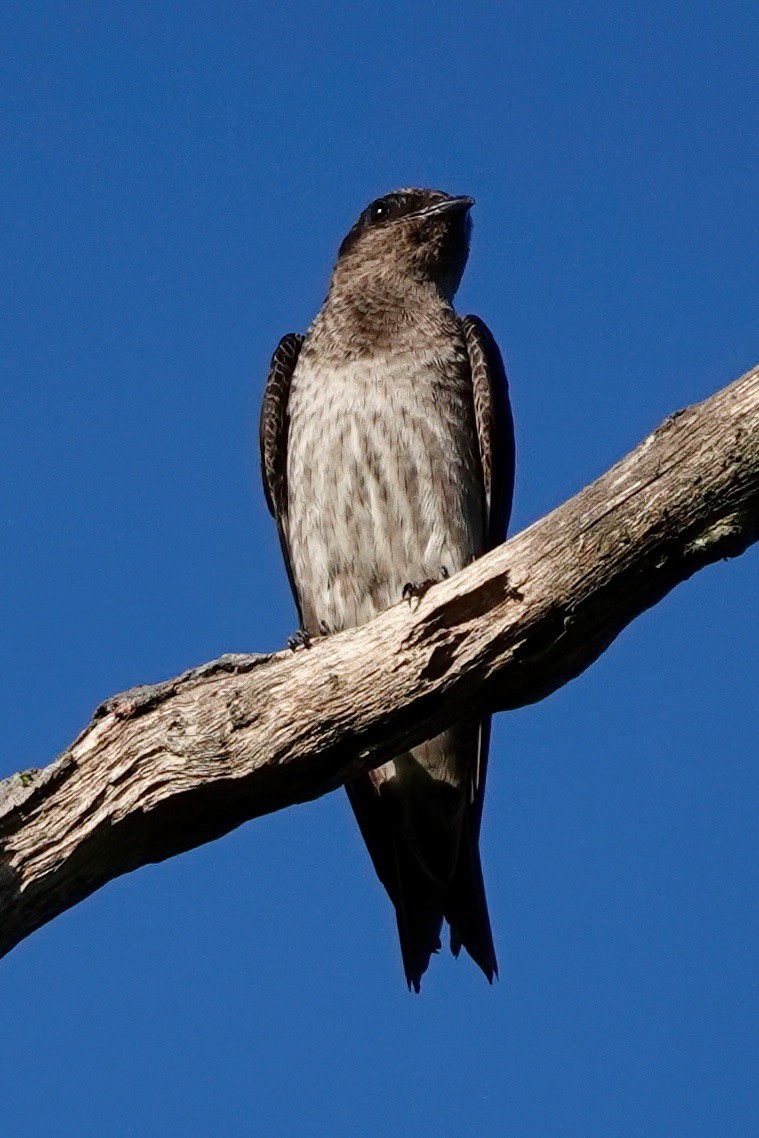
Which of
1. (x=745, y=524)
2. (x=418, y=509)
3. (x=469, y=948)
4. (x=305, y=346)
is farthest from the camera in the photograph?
(x=305, y=346)

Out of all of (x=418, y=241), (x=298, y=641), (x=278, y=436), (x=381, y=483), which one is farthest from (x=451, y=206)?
(x=298, y=641)

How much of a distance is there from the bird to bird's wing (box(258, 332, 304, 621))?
3cm

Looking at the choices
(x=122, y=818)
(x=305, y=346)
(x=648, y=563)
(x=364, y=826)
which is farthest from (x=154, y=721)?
(x=305, y=346)

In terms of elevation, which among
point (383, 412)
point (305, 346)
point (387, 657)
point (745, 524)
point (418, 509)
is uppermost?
point (305, 346)

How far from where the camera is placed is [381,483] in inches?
357

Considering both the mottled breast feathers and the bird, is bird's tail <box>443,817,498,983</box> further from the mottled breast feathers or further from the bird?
the mottled breast feathers

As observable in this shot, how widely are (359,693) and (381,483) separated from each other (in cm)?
270

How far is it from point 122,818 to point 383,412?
357 centimetres

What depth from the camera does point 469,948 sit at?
827 centimetres

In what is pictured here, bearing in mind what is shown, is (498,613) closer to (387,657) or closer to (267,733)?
(387,657)

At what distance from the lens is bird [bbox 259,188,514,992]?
884 cm

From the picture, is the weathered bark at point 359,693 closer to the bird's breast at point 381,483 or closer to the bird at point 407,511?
the bird at point 407,511

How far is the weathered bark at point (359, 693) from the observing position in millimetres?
6074

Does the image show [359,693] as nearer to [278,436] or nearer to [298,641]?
[298,641]
